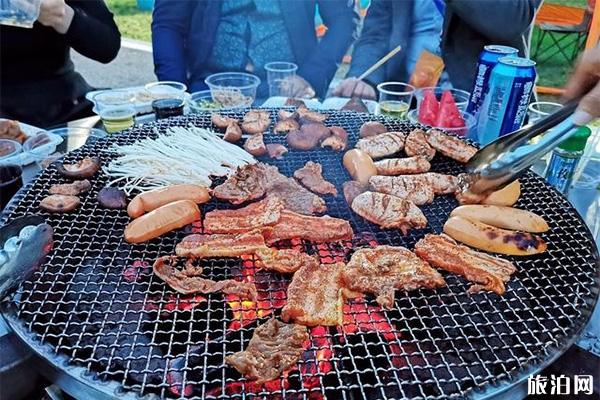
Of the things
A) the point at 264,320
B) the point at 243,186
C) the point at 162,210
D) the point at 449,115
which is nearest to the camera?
the point at 264,320

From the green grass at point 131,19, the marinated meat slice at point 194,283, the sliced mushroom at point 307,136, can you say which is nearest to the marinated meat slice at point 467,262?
the marinated meat slice at point 194,283

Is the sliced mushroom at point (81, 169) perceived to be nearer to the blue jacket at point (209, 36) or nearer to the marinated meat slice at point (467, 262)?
the marinated meat slice at point (467, 262)

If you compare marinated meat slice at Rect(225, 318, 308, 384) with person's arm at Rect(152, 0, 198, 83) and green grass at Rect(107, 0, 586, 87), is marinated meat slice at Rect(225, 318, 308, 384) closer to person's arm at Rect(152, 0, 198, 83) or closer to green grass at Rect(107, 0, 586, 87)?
person's arm at Rect(152, 0, 198, 83)

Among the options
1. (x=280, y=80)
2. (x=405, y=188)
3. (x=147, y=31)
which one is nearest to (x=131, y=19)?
(x=147, y=31)

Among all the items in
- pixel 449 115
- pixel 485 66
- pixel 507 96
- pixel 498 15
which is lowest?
pixel 449 115

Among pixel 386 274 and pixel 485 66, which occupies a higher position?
pixel 485 66

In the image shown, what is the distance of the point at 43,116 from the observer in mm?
5125

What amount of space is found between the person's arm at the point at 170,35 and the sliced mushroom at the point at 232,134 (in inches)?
99.2

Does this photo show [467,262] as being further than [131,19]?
No

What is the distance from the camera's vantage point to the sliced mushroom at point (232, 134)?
3.49 m

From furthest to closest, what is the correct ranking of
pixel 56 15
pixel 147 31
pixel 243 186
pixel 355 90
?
pixel 147 31
pixel 355 90
pixel 56 15
pixel 243 186

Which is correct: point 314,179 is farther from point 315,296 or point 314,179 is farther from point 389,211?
point 315,296

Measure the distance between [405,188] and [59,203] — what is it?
2.04 metres

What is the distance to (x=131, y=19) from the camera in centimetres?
1458
